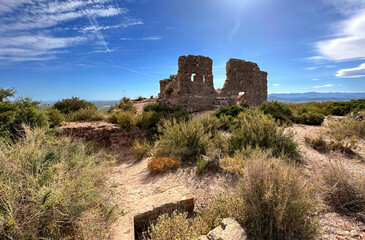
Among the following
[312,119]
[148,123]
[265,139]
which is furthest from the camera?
[312,119]

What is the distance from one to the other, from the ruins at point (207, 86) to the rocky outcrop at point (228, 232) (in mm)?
9447

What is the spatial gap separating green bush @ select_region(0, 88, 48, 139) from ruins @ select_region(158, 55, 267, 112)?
300 inches

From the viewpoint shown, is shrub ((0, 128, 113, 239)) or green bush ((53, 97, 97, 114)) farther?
green bush ((53, 97, 97, 114))

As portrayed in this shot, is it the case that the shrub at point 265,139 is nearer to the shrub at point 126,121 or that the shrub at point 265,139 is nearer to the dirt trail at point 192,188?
the dirt trail at point 192,188

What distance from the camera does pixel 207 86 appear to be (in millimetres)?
11961

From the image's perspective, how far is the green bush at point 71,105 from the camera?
9.46 metres

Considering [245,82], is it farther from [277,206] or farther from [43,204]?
[43,204]

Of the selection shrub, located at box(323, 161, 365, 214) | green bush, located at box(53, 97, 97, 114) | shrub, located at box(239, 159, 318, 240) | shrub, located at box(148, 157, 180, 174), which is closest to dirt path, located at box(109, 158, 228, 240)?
shrub, located at box(148, 157, 180, 174)

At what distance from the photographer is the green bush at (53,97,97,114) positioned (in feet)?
31.0

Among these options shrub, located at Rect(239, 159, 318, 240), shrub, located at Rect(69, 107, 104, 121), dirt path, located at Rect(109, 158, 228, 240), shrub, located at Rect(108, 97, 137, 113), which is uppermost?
shrub, located at Rect(108, 97, 137, 113)

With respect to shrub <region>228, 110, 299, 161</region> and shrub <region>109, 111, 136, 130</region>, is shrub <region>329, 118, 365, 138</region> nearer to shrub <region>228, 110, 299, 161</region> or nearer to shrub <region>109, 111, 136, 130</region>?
shrub <region>228, 110, 299, 161</region>

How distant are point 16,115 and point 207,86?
10.3 meters

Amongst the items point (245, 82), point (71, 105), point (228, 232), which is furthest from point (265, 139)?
point (71, 105)

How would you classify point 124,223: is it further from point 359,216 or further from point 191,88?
point 191,88
